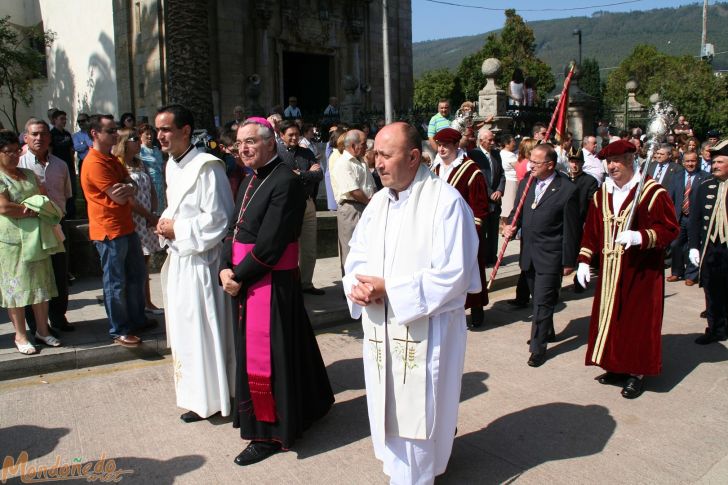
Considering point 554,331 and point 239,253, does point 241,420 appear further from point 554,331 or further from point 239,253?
point 554,331

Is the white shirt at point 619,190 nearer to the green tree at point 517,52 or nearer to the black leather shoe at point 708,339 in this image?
the black leather shoe at point 708,339

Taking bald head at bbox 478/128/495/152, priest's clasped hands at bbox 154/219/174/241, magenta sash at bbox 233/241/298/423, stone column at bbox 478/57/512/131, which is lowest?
magenta sash at bbox 233/241/298/423

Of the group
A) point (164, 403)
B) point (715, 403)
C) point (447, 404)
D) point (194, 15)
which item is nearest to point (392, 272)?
point (447, 404)

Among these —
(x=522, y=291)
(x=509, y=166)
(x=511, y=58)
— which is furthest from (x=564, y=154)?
(x=511, y=58)

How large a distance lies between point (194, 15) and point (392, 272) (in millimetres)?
7903

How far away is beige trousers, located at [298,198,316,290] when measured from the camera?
8141mm

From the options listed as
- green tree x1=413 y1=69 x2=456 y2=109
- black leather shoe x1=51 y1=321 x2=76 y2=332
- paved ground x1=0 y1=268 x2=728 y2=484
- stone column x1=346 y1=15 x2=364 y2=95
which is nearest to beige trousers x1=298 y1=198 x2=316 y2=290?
paved ground x1=0 y1=268 x2=728 y2=484

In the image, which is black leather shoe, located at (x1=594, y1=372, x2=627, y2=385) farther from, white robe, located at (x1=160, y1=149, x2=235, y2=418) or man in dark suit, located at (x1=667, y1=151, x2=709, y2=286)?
man in dark suit, located at (x1=667, y1=151, x2=709, y2=286)

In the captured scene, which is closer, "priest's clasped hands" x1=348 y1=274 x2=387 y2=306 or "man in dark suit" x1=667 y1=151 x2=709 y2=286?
"priest's clasped hands" x1=348 y1=274 x2=387 y2=306

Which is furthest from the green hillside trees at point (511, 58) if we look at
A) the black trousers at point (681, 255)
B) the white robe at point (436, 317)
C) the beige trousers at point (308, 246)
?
the white robe at point (436, 317)

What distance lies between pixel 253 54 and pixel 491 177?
11.4m

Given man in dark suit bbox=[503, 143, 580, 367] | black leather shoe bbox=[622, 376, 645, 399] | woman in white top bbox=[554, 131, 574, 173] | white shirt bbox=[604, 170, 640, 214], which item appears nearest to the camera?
black leather shoe bbox=[622, 376, 645, 399]

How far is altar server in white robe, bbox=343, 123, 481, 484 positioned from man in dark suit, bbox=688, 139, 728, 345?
13.1ft

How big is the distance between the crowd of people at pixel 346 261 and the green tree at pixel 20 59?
13587 mm
